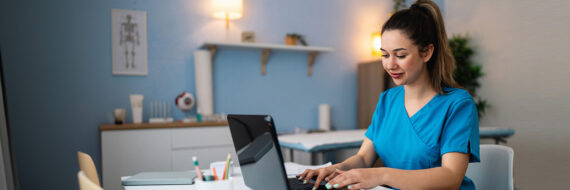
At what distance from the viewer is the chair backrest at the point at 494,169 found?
1.42 m

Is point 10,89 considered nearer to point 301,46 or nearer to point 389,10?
point 301,46

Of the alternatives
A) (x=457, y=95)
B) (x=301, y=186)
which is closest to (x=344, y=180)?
(x=301, y=186)

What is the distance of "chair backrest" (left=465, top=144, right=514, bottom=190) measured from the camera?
142 centimetres

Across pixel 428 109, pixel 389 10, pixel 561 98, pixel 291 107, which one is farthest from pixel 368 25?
pixel 428 109

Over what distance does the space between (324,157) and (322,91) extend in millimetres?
1809

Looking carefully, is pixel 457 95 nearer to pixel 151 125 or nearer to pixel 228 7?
pixel 151 125

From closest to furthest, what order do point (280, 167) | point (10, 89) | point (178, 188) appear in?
point (280, 167) → point (178, 188) → point (10, 89)

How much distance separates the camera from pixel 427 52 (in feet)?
4.26

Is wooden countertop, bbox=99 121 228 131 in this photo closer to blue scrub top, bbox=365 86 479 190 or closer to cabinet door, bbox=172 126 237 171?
cabinet door, bbox=172 126 237 171

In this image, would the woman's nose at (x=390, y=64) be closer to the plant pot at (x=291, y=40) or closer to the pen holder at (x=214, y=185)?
the pen holder at (x=214, y=185)

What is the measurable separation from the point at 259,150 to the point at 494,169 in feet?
3.28

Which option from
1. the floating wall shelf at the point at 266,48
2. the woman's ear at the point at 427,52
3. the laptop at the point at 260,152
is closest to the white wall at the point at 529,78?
the floating wall shelf at the point at 266,48

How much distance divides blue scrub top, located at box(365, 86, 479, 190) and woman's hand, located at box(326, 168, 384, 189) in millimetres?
260

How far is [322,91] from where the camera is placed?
13.9 ft
